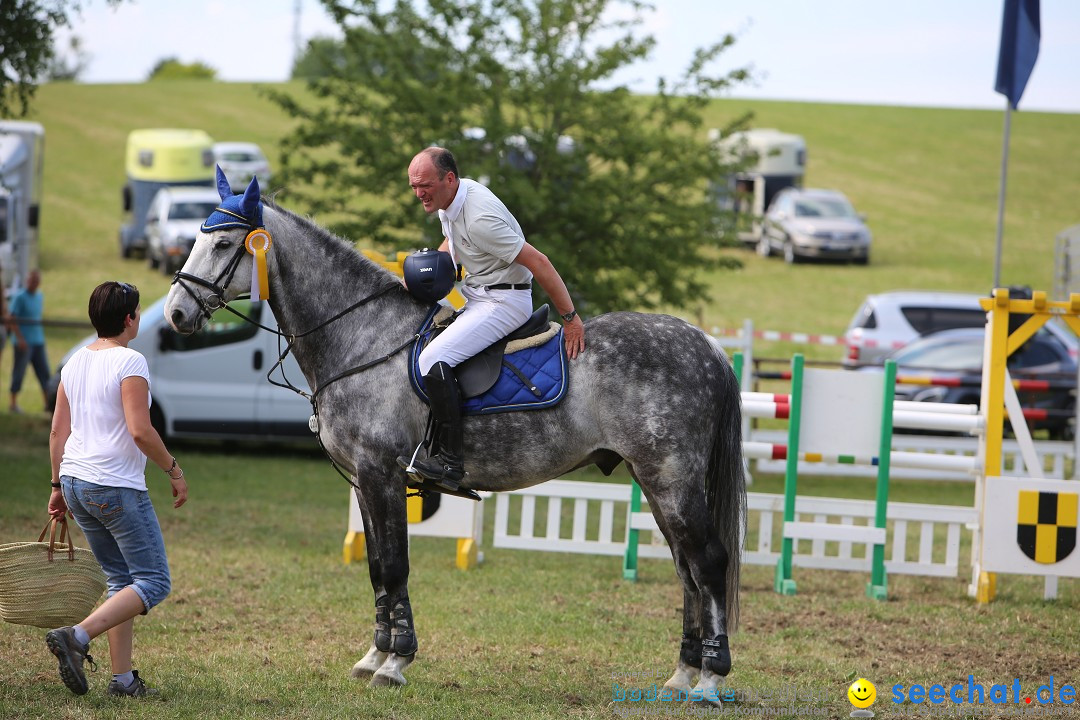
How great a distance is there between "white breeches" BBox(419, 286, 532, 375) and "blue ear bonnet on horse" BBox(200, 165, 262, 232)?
3.62ft

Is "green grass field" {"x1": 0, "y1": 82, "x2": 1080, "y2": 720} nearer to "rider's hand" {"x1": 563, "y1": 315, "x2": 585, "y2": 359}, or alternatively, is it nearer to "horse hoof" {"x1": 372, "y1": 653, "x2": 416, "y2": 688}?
"horse hoof" {"x1": 372, "y1": 653, "x2": 416, "y2": 688}

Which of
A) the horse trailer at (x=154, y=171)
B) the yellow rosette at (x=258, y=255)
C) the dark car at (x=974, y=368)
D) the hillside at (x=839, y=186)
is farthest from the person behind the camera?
the horse trailer at (x=154, y=171)

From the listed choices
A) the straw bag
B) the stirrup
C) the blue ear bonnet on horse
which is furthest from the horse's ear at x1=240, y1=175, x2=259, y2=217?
the straw bag

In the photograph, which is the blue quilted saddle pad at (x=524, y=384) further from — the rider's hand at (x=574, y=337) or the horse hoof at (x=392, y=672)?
the horse hoof at (x=392, y=672)

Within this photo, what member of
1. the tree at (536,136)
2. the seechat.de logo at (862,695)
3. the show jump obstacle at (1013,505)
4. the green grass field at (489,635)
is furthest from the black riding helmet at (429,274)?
the tree at (536,136)

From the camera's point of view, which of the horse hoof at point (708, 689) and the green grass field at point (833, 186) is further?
the green grass field at point (833, 186)

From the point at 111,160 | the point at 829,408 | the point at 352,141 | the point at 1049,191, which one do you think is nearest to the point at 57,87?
the point at 111,160

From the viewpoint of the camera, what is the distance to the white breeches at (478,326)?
17.8ft

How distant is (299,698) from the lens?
17.5ft

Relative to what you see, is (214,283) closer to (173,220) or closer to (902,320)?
(902,320)

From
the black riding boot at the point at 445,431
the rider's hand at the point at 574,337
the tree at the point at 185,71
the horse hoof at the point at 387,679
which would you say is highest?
the tree at the point at 185,71

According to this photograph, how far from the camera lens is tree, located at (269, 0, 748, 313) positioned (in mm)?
13367

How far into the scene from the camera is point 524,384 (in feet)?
18.0

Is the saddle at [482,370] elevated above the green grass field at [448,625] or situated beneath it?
elevated above
